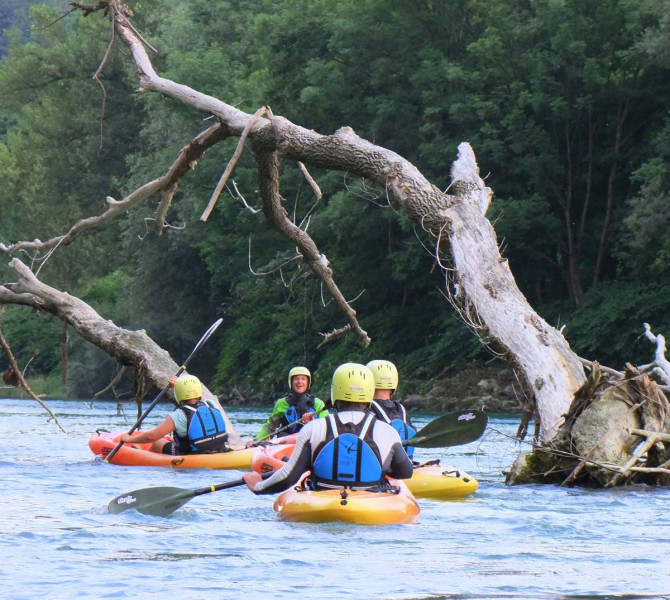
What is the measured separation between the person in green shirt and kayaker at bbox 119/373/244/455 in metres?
0.69

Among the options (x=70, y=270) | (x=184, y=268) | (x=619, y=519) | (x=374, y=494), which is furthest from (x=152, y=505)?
(x=70, y=270)

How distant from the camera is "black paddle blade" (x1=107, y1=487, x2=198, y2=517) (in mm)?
9219

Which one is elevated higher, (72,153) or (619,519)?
(72,153)

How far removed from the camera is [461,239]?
11.5m

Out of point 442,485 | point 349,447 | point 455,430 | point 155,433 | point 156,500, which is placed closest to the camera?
point 349,447

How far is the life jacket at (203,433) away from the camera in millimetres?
13117

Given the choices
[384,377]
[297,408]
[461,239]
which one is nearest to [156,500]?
[384,377]

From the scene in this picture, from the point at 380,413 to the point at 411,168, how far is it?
117 inches

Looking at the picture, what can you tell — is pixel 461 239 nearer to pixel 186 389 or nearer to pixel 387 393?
pixel 387 393

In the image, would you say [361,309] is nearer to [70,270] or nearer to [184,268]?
[184,268]

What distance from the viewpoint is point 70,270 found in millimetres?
44562

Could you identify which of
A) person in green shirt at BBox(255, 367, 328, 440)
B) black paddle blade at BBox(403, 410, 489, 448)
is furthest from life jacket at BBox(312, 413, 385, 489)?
person in green shirt at BBox(255, 367, 328, 440)

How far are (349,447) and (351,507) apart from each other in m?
0.38

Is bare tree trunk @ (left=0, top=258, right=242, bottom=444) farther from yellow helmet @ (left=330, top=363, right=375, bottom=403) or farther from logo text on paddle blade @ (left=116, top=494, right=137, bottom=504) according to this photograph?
yellow helmet @ (left=330, top=363, right=375, bottom=403)
